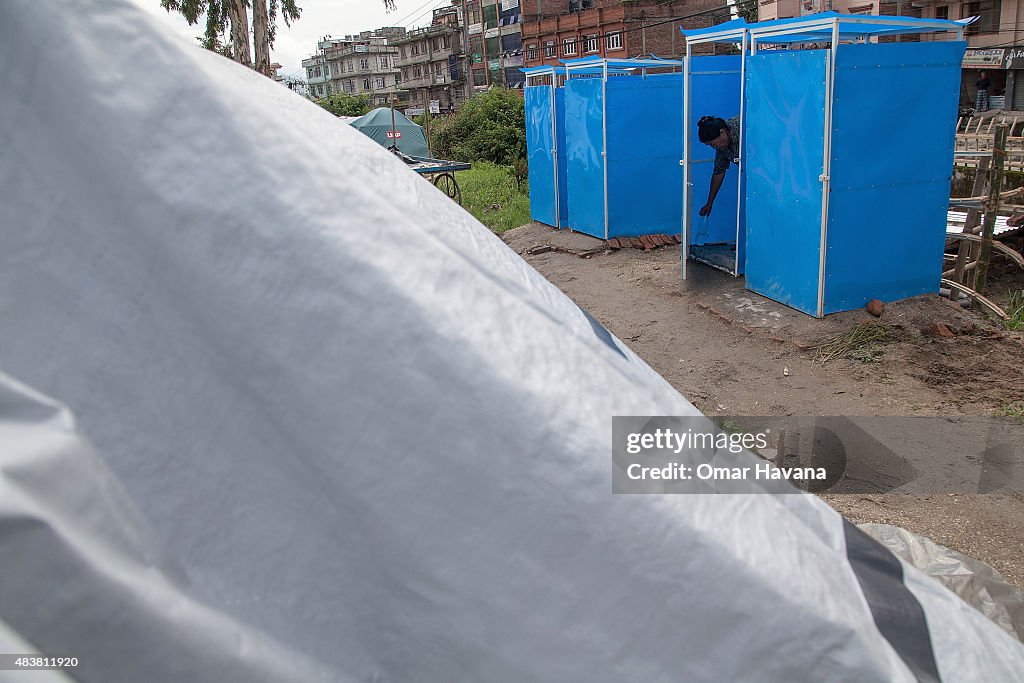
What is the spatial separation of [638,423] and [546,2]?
59695 millimetres

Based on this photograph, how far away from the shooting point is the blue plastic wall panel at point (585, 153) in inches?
456

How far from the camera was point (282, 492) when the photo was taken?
963 mm

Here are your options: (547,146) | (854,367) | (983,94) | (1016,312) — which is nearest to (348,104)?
(983,94)

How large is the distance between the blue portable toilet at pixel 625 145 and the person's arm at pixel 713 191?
5.30 ft

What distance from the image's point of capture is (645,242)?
1174cm

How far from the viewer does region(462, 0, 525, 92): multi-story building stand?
196 feet

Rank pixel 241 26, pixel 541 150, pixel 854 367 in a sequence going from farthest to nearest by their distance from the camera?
pixel 241 26 → pixel 541 150 → pixel 854 367

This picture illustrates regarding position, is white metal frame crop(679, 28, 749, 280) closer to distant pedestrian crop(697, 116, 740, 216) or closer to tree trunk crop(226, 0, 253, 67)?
distant pedestrian crop(697, 116, 740, 216)

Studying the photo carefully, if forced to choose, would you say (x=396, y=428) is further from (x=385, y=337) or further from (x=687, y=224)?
(x=687, y=224)

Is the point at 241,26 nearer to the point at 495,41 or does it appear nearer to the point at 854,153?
the point at 854,153

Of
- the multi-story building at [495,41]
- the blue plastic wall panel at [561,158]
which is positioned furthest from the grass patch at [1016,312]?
the multi-story building at [495,41]

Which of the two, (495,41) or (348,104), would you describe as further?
(495,41)

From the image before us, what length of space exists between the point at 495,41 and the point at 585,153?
5548cm

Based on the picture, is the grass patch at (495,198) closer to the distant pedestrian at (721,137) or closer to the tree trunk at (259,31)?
the distant pedestrian at (721,137)
